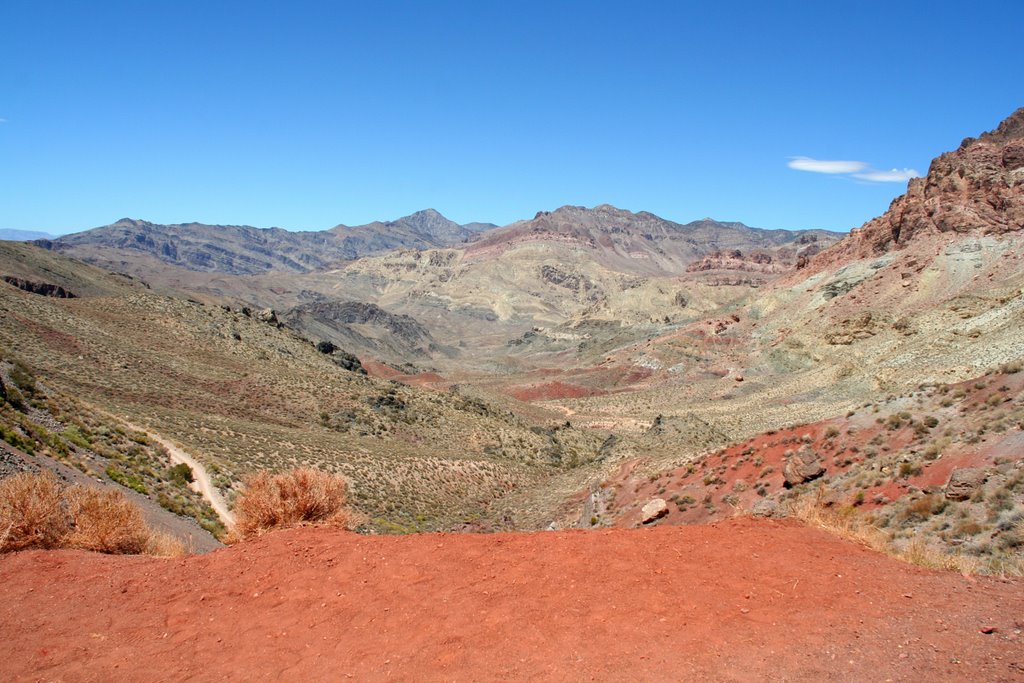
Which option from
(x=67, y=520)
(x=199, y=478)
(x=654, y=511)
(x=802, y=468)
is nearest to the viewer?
(x=67, y=520)

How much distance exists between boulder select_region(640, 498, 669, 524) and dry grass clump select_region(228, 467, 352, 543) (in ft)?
27.6

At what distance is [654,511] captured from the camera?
17.2m

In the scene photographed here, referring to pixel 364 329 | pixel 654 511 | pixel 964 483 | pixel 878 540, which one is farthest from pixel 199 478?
pixel 364 329

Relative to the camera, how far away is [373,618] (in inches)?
297

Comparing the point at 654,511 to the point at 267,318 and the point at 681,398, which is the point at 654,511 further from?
the point at 267,318

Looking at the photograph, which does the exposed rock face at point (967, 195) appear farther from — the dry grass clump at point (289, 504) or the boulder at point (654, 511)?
the dry grass clump at point (289, 504)

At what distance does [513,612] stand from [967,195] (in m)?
64.7

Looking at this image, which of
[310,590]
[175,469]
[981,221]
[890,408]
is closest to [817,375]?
[981,221]

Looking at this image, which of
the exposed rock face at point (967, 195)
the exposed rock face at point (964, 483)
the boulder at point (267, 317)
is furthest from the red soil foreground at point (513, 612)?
the exposed rock face at point (967, 195)

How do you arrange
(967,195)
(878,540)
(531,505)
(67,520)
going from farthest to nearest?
(967,195) < (531,505) < (67,520) < (878,540)

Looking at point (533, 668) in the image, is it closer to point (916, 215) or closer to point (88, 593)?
point (88, 593)

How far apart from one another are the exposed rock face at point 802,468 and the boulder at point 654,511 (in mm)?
3206

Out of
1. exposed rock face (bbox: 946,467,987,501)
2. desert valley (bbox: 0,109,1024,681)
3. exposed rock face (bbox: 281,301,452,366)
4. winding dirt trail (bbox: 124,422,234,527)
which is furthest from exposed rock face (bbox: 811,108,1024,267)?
exposed rock face (bbox: 281,301,452,366)

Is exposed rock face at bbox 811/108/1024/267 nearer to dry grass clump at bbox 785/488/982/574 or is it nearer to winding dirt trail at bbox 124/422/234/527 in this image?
dry grass clump at bbox 785/488/982/574
